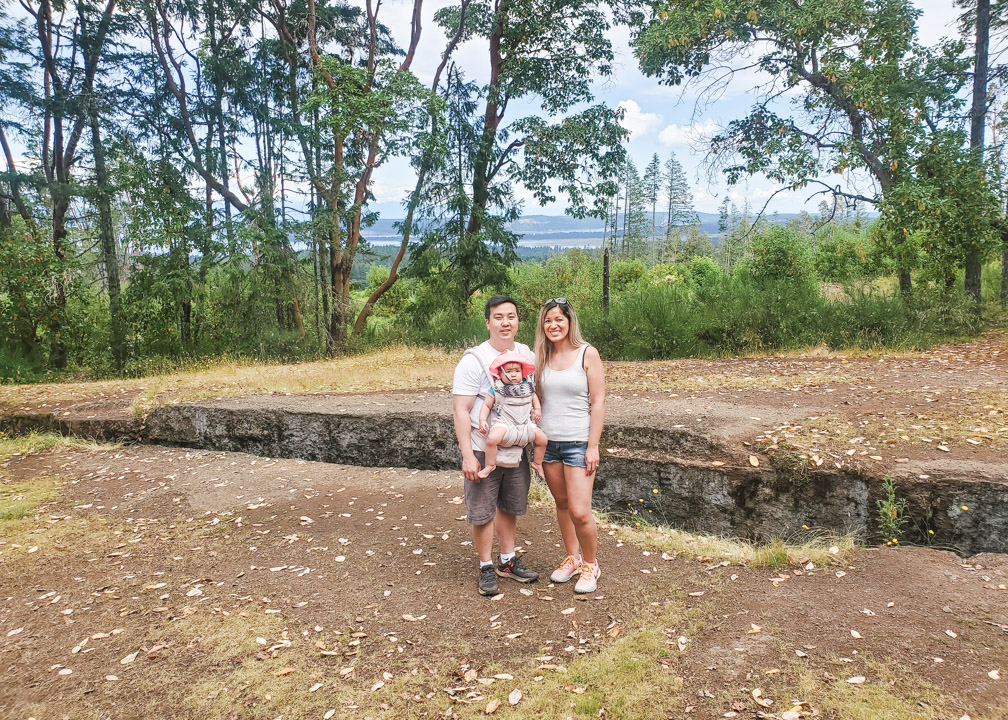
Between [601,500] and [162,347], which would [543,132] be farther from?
[601,500]

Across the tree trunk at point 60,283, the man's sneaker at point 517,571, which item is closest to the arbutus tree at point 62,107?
the tree trunk at point 60,283

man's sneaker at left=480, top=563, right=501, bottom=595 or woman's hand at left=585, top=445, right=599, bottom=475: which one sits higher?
woman's hand at left=585, top=445, right=599, bottom=475

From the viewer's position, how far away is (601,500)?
611 centimetres

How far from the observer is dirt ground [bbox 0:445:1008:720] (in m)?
2.90

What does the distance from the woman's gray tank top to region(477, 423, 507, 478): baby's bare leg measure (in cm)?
29

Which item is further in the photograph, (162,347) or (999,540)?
(162,347)

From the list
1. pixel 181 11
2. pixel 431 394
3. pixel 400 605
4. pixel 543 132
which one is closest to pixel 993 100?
pixel 543 132

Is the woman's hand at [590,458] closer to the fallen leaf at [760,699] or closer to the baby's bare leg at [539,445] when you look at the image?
the baby's bare leg at [539,445]

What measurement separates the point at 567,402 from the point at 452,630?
53.3 inches

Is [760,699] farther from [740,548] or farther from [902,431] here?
[902,431]

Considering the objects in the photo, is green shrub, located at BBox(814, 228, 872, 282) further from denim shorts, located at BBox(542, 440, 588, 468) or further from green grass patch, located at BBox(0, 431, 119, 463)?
green grass patch, located at BBox(0, 431, 119, 463)

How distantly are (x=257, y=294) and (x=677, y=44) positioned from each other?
33.8 ft

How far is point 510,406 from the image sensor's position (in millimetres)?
3402

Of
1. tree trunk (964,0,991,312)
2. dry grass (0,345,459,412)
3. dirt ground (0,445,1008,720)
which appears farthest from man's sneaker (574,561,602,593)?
tree trunk (964,0,991,312)
